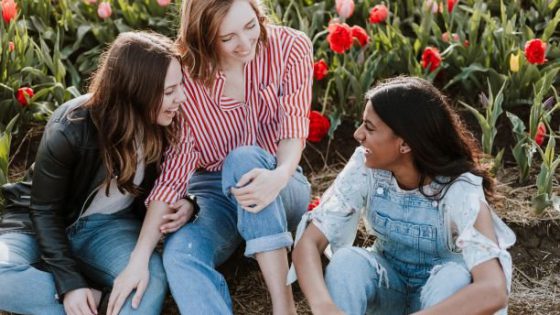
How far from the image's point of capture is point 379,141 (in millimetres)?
2658

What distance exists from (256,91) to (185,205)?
17.6 inches

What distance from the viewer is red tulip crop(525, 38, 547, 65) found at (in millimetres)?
3551

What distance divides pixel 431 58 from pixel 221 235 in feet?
4.11

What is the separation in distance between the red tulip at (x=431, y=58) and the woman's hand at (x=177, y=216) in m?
1.29

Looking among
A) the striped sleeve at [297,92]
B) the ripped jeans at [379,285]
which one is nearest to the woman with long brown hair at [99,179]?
the striped sleeve at [297,92]

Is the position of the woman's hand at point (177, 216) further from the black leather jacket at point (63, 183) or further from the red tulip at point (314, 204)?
the red tulip at point (314, 204)

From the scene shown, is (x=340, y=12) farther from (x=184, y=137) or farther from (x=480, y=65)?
(x=184, y=137)

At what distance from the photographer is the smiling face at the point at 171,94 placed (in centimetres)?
282

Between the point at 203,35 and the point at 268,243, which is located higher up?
the point at 203,35

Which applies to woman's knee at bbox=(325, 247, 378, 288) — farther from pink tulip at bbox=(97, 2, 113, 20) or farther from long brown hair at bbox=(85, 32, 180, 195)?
pink tulip at bbox=(97, 2, 113, 20)

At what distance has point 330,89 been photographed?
13.2 ft

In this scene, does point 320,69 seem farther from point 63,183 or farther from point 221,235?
point 63,183

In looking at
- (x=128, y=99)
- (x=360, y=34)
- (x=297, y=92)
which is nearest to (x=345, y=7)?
(x=360, y=34)

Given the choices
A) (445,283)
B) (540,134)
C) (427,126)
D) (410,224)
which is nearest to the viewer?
(445,283)
